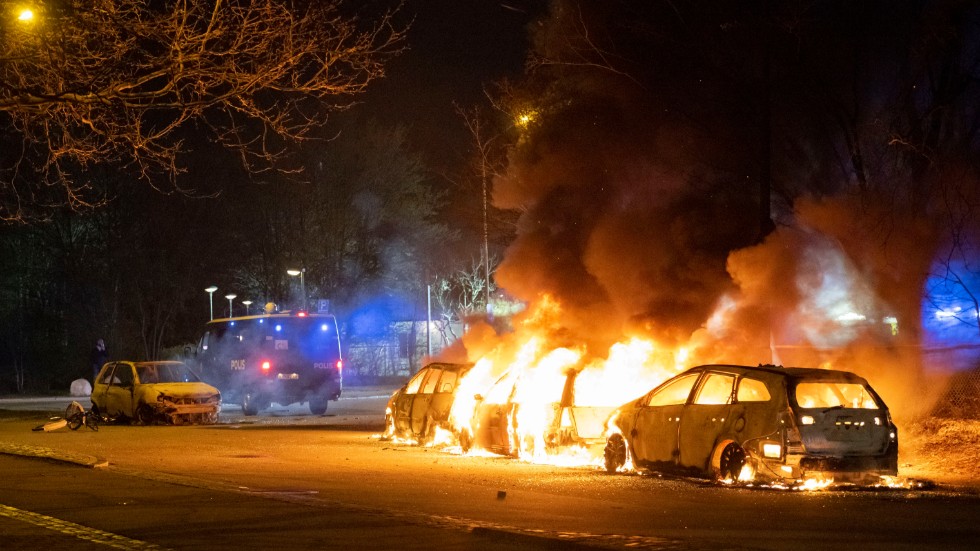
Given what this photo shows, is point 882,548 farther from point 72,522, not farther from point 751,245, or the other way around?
point 751,245

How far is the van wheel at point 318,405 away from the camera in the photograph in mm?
27094

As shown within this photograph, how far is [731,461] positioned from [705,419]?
22.8 inches

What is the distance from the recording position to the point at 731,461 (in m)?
12.2

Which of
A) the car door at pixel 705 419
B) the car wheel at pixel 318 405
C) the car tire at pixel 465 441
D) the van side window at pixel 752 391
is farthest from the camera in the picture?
the car wheel at pixel 318 405

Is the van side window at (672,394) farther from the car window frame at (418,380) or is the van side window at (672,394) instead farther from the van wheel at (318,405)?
the van wheel at (318,405)

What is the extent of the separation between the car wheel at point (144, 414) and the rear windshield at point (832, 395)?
1514cm

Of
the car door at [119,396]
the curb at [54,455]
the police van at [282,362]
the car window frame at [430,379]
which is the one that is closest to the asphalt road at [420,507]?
the curb at [54,455]

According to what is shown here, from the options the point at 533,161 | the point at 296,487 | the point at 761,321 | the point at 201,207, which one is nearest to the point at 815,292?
the point at 761,321

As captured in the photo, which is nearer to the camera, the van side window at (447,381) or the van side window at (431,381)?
the van side window at (447,381)

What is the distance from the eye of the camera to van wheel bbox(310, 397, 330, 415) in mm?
27094

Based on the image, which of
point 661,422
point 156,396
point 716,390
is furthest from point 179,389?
point 716,390

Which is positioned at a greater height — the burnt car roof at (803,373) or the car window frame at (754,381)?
the burnt car roof at (803,373)

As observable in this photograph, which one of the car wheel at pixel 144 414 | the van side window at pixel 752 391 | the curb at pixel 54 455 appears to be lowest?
the curb at pixel 54 455

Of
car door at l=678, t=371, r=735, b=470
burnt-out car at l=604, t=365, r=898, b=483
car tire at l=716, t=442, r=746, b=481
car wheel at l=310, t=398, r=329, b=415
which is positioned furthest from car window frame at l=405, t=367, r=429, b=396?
car wheel at l=310, t=398, r=329, b=415
